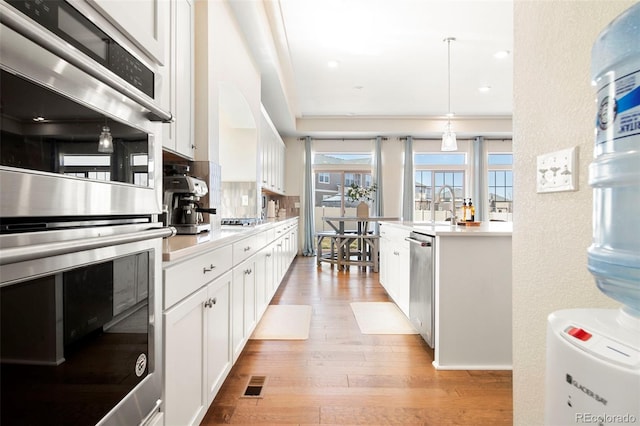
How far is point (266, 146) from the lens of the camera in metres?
4.92

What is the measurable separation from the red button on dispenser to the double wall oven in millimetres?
920

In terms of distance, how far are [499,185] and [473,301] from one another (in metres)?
6.64

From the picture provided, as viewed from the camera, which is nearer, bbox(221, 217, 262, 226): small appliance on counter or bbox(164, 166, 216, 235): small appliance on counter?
bbox(164, 166, 216, 235): small appliance on counter

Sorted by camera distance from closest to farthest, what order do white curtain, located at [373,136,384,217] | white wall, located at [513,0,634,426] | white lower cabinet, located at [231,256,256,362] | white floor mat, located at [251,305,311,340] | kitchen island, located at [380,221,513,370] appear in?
white wall, located at [513,0,634,426] < white lower cabinet, located at [231,256,256,362] < kitchen island, located at [380,221,513,370] < white floor mat, located at [251,305,311,340] < white curtain, located at [373,136,384,217]

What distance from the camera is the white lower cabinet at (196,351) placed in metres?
1.13

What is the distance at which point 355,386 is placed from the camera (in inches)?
74.2

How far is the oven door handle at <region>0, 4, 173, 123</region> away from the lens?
478 millimetres

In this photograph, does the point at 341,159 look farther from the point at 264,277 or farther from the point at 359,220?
the point at 264,277

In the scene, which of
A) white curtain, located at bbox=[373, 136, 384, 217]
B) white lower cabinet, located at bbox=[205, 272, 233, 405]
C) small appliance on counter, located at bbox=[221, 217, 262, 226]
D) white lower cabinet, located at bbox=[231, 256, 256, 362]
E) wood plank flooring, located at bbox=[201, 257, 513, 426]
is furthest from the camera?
white curtain, located at bbox=[373, 136, 384, 217]

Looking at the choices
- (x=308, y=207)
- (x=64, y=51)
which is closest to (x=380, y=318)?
(x=64, y=51)

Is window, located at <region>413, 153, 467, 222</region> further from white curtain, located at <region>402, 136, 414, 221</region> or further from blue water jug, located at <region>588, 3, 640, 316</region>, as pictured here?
blue water jug, located at <region>588, 3, 640, 316</region>

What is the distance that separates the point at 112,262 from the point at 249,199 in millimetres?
3342

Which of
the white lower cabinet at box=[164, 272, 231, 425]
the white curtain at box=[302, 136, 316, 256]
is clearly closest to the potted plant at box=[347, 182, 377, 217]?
the white curtain at box=[302, 136, 316, 256]

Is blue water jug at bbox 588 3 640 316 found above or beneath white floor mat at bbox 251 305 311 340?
above
